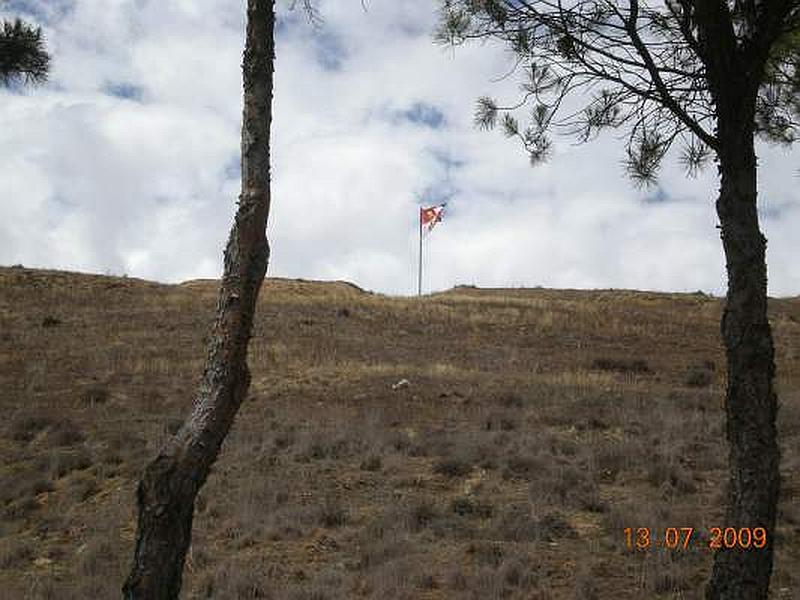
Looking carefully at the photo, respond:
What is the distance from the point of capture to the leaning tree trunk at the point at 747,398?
5.22m

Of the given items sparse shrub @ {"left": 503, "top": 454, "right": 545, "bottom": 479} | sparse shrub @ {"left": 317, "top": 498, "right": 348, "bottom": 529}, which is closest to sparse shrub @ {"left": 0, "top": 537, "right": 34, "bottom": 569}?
sparse shrub @ {"left": 317, "top": 498, "right": 348, "bottom": 529}

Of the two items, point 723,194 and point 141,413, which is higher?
point 723,194

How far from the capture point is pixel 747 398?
5.30 metres

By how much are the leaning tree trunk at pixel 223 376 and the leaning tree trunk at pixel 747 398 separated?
10.2 feet

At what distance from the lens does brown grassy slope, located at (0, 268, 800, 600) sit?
7.54 metres

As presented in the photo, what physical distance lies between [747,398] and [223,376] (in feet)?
10.9

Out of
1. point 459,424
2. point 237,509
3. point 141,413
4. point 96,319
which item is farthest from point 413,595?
point 96,319

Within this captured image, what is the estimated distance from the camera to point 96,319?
81.6 ft

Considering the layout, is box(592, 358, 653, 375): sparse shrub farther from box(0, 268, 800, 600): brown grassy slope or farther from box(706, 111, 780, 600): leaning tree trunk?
box(706, 111, 780, 600): leaning tree trunk

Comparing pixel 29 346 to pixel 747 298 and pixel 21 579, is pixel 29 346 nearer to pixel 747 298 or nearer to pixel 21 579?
pixel 21 579

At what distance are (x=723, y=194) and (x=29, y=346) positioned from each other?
18.9 meters

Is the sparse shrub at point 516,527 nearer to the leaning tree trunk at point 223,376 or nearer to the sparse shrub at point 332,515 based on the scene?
the sparse shrub at point 332,515
